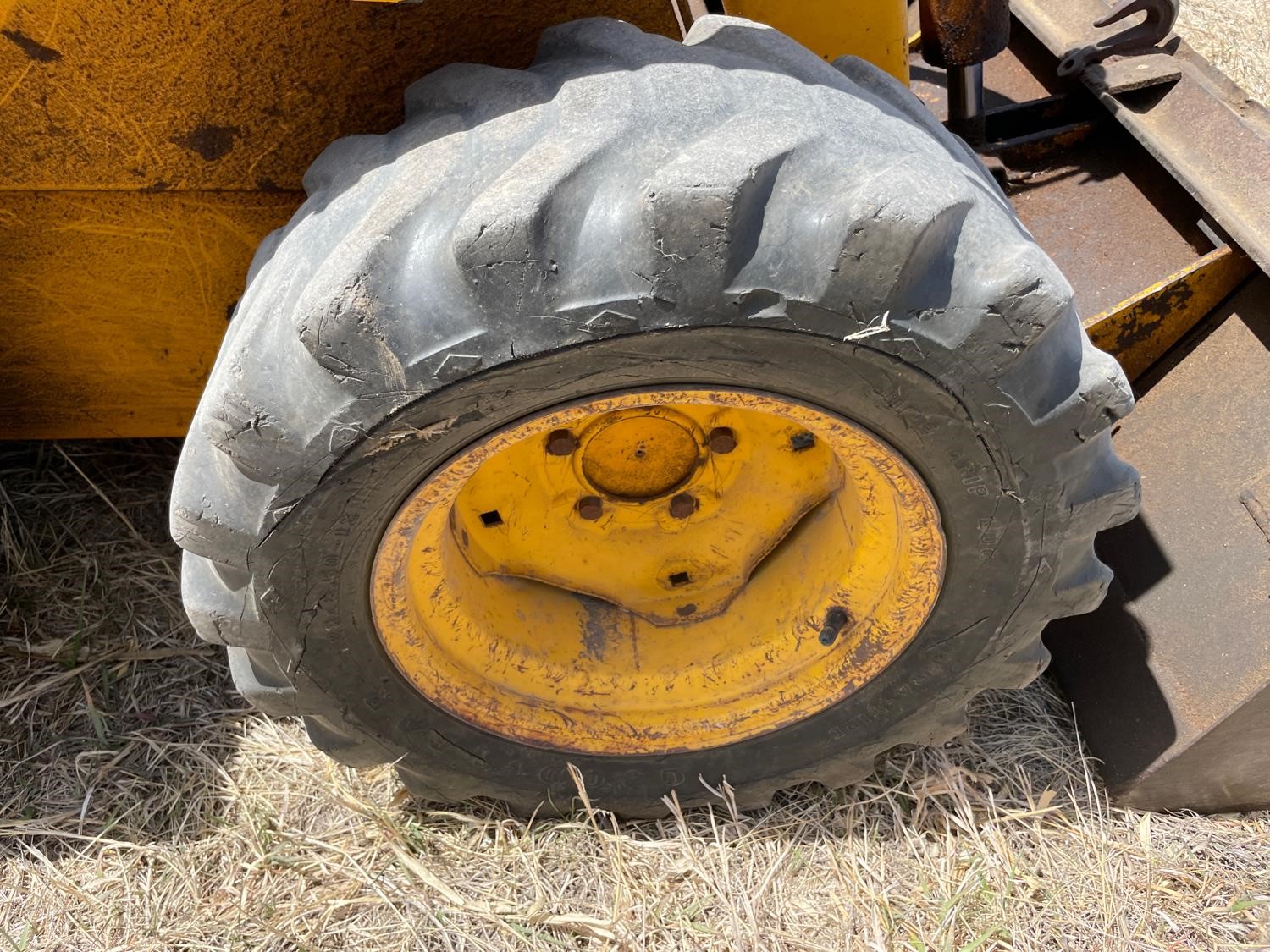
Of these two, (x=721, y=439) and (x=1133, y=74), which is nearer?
(x=721, y=439)

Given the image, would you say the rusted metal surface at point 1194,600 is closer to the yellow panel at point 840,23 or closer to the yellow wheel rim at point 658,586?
the yellow wheel rim at point 658,586

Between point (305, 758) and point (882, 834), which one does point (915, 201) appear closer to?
point (882, 834)

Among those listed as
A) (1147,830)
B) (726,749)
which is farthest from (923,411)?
(1147,830)

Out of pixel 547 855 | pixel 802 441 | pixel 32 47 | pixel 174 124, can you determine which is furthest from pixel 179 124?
pixel 547 855

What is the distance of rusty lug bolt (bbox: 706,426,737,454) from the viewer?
1769mm

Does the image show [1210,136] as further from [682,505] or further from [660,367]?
[660,367]

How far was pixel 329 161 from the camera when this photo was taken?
1407mm

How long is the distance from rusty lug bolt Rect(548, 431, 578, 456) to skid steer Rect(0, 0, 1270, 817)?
0.01 metres

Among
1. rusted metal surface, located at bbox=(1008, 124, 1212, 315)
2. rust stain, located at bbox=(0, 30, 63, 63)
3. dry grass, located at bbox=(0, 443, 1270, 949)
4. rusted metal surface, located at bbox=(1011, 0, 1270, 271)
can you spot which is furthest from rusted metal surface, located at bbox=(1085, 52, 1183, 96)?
rust stain, located at bbox=(0, 30, 63, 63)

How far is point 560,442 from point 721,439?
0.26 metres

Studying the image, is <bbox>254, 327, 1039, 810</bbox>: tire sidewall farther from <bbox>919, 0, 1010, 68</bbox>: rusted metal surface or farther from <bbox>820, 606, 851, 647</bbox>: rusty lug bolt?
<bbox>919, 0, 1010, 68</bbox>: rusted metal surface

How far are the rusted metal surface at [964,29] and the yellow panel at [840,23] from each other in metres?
0.21

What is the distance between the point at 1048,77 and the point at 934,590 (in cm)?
149

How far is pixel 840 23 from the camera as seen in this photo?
6.02ft
